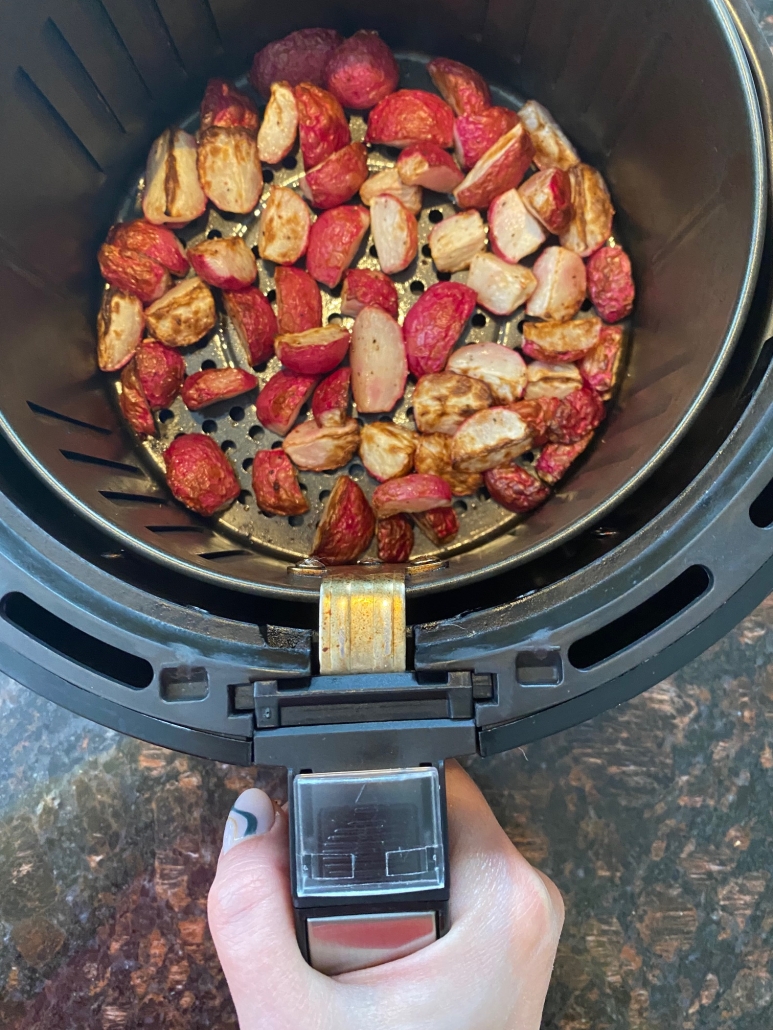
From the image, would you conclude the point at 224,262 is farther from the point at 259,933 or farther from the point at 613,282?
the point at 259,933

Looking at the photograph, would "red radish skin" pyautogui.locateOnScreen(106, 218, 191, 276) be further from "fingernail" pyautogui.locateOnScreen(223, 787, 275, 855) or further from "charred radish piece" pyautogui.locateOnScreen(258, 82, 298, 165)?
"fingernail" pyautogui.locateOnScreen(223, 787, 275, 855)

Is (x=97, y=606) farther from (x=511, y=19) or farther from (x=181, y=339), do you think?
(x=511, y=19)

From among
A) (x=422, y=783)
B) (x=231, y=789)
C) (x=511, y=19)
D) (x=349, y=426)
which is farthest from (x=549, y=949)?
(x=511, y=19)

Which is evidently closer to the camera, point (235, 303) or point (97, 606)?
point (97, 606)

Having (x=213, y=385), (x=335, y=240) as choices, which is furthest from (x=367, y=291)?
(x=213, y=385)

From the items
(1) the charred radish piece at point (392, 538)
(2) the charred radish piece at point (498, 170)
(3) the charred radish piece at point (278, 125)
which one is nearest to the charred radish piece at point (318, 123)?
(3) the charred radish piece at point (278, 125)

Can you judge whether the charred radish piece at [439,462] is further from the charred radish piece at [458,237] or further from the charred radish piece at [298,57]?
the charred radish piece at [298,57]
